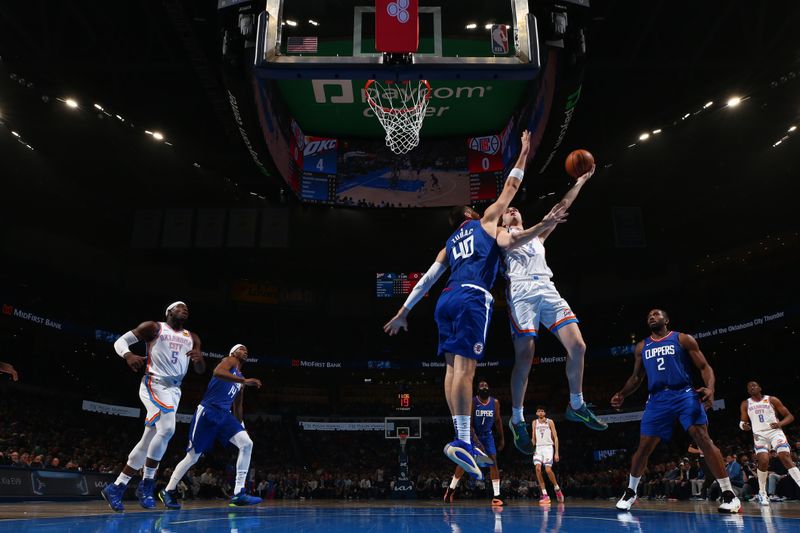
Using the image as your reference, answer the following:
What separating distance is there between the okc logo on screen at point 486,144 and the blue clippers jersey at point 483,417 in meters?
6.98

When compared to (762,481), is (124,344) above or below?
above

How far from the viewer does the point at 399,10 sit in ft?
21.1

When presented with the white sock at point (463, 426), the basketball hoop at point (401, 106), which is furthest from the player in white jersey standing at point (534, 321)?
the basketball hoop at point (401, 106)

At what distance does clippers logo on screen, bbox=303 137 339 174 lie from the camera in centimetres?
1484

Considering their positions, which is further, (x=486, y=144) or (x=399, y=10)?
(x=486, y=144)

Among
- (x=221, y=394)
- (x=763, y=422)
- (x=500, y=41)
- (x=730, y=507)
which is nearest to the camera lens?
(x=730, y=507)

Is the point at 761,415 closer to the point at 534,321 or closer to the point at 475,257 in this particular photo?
the point at 534,321

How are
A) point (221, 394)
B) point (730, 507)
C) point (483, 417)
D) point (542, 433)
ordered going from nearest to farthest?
point (730, 507)
point (221, 394)
point (483, 417)
point (542, 433)

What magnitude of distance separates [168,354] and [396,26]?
4.46 metres

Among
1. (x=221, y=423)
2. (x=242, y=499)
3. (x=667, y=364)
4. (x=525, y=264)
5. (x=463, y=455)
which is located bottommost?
(x=242, y=499)

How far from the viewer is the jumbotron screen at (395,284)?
2486 centimetres

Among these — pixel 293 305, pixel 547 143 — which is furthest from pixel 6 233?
pixel 547 143

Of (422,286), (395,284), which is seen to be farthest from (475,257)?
(395,284)

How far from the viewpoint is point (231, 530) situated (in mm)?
3953
